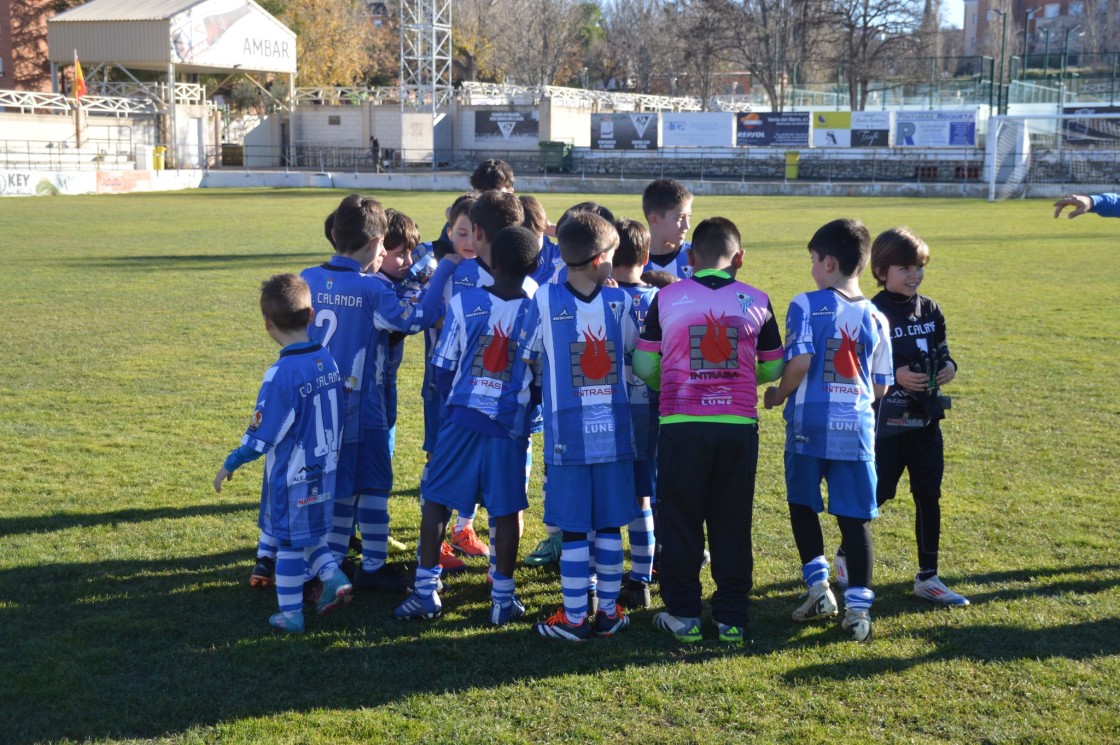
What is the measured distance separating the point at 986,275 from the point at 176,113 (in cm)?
4769

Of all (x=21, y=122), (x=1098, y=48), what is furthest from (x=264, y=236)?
(x=1098, y=48)

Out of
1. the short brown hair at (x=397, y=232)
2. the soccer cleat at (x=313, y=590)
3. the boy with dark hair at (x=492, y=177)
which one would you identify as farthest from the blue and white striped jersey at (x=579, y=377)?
the boy with dark hair at (x=492, y=177)

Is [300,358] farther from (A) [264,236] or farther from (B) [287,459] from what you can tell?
(A) [264,236]

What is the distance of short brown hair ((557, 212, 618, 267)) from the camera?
4.39 metres

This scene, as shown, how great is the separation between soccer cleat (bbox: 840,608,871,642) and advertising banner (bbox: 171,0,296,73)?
56.2 metres

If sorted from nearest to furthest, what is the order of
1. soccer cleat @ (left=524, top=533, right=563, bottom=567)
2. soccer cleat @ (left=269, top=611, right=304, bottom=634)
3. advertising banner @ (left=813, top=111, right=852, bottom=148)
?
soccer cleat @ (left=269, top=611, right=304, bottom=634) < soccer cleat @ (left=524, top=533, right=563, bottom=567) < advertising banner @ (left=813, top=111, right=852, bottom=148)

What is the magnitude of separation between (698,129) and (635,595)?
48.7 metres

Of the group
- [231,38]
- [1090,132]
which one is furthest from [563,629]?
[231,38]

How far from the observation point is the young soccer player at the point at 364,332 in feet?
16.6

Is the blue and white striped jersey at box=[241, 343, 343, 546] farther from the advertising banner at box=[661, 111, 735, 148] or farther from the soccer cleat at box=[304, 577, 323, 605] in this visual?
the advertising banner at box=[661, 111, 735, 148]

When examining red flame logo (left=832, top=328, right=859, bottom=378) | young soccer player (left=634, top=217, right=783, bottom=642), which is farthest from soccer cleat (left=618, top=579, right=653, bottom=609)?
red flame logo (left=832, top=328, right=859, bottom=378)

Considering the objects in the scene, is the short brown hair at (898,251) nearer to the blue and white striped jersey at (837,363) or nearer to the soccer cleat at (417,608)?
the blue and white striped jersey at (837,363)

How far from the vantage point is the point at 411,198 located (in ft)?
125

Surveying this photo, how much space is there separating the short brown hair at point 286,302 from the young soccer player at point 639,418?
1407mm
